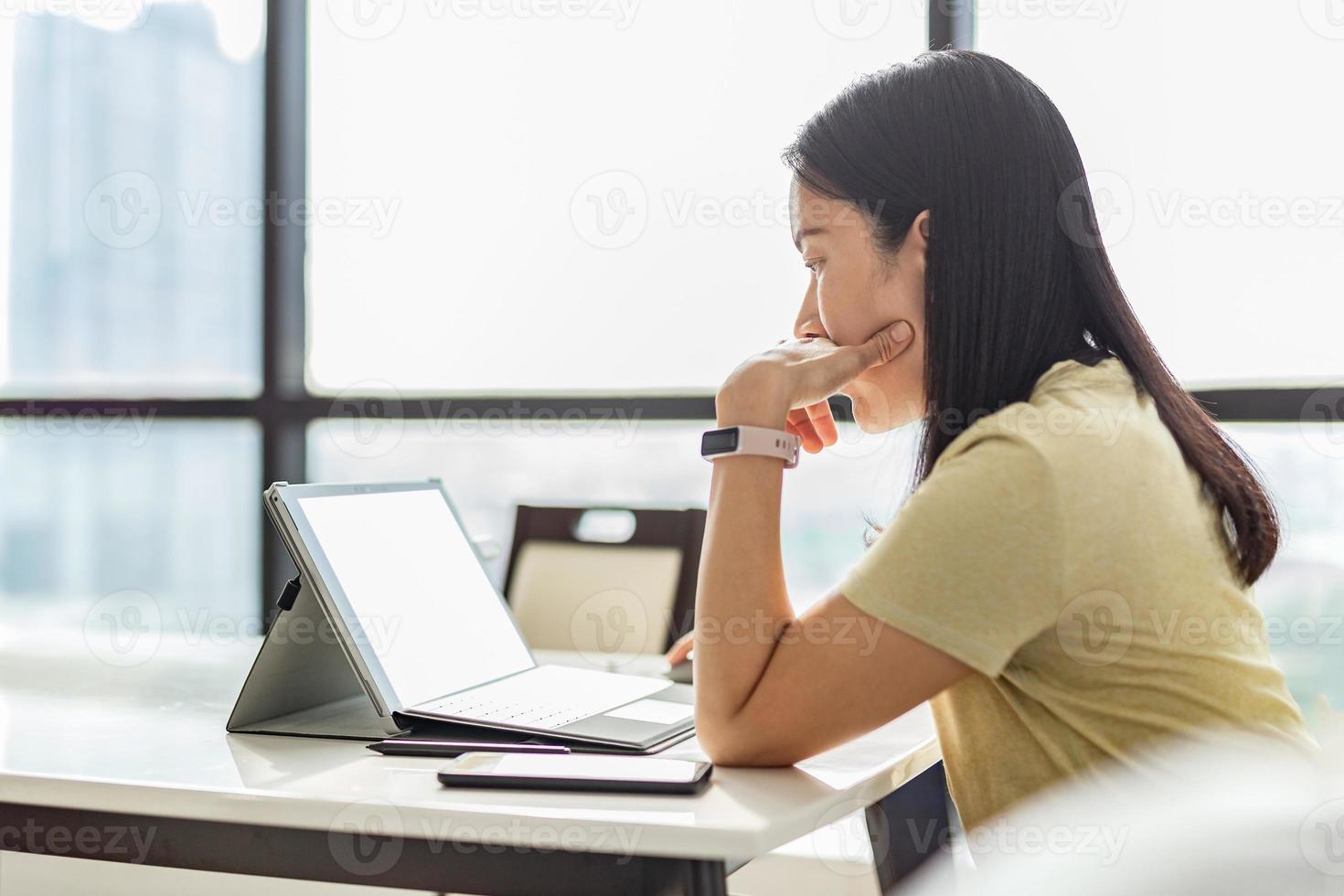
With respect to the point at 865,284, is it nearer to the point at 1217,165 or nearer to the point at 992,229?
the point at 992,229

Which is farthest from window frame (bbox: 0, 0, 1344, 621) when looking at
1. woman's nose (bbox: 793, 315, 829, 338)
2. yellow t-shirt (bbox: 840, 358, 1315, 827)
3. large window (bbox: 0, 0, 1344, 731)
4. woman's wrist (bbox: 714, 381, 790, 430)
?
yellow t-shirt (bbox: 840, 358, 1315, 827)

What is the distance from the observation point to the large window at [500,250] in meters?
2.28

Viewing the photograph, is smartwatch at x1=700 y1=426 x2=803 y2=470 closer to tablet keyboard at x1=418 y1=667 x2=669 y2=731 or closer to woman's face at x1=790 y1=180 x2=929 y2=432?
woman's face at x1=790 y1=180 x2=929 y2=432

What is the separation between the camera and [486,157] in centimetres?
293

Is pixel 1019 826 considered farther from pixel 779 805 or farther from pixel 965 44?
pixel 965 44

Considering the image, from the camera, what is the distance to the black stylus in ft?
3.32

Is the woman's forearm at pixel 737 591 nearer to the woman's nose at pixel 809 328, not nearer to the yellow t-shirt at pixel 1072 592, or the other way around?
the yellow t-shirt at pixel 1072 592

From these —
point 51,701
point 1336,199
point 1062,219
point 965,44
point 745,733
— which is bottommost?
point 51,701

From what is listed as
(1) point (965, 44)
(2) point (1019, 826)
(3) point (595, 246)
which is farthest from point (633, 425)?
(2) point (1019, 826)

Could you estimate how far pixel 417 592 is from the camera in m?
1.29

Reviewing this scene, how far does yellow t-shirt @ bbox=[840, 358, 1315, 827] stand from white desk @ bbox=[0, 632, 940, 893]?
6.4 inches

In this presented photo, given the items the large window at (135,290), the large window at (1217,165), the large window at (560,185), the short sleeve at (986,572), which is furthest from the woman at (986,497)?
the large window at (135,290)

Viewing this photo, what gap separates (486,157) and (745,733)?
7.48ft

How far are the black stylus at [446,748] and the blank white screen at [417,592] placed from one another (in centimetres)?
9
